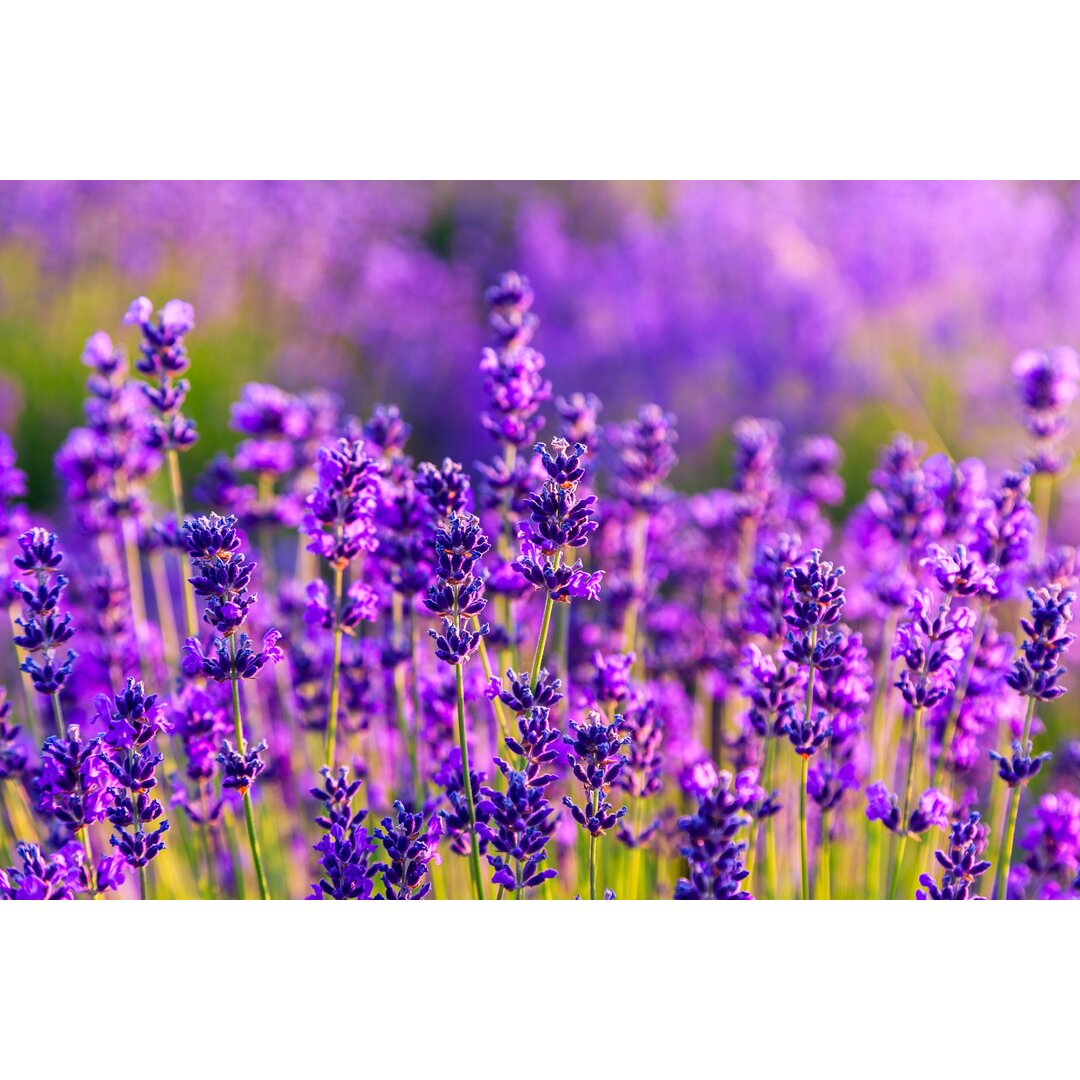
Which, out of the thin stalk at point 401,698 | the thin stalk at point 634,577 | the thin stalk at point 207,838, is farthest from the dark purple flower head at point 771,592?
the thin stalk at point 207,838

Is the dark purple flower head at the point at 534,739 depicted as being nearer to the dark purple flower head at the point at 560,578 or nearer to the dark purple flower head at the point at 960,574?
the dark purple flower head at the point at 560,578

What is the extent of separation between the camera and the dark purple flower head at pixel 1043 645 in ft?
5.28

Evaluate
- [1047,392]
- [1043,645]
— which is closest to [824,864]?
[1043,645]

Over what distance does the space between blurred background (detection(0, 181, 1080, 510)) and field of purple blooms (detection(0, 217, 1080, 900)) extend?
5.03ft

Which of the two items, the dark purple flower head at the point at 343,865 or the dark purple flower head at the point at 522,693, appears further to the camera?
the dark purple flower head at the point at 343,865

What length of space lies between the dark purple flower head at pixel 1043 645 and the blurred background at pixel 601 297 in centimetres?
216

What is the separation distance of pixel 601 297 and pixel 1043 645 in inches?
130

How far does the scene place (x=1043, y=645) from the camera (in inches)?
64.2

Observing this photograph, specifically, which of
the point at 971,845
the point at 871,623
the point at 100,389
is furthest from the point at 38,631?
the point at 871,623

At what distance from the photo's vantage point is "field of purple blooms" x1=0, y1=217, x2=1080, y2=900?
5.34 ft

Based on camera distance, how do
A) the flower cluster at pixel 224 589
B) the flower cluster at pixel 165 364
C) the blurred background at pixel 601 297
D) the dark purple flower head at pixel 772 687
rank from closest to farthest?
the flower cluster at pixel 224 589, the dark purple flower head at pixel 772 687, the flower cluster at pixel 165 364, the blurred background at pixel 601 297

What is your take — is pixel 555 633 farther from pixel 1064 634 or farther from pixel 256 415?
pixel 1064 634

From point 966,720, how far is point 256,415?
1499mm

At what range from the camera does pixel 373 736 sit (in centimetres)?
234
